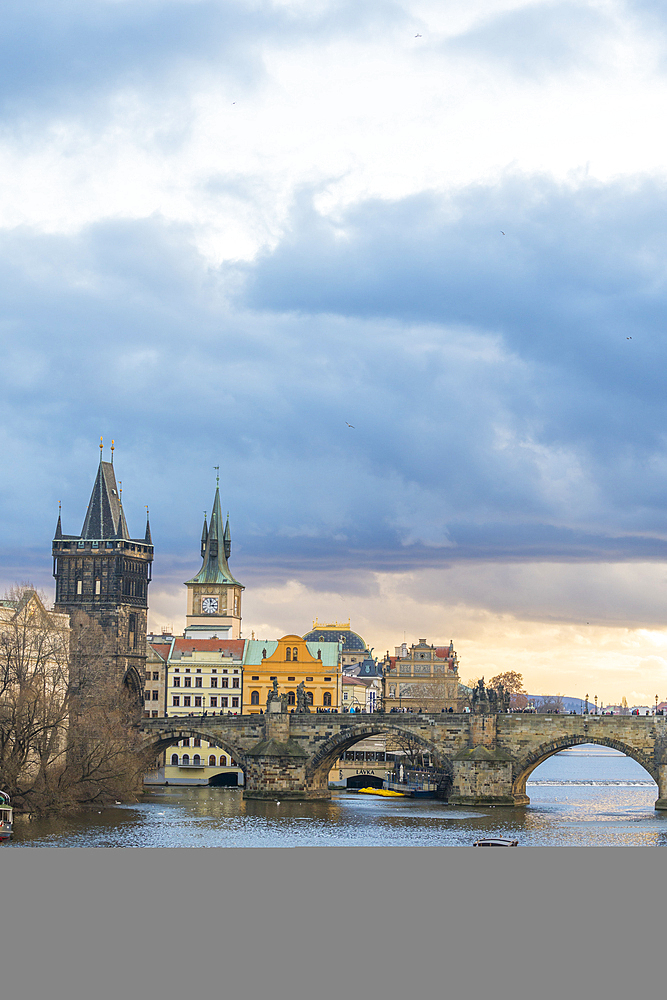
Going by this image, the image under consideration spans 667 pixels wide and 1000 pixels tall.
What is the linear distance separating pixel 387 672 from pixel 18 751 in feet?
377

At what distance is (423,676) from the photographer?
190625 millimetres

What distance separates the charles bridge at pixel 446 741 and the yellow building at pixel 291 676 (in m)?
37.5

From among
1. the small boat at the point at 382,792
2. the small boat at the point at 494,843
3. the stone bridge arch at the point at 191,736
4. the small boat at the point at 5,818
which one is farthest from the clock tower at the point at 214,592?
the small boat at the point at 494,843

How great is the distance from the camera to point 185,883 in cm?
5312

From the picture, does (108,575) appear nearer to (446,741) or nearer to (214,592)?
(214,592)

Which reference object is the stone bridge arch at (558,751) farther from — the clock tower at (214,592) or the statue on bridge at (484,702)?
the clock tower at (214,592)

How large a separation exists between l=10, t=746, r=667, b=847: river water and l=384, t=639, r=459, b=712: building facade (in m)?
68.0

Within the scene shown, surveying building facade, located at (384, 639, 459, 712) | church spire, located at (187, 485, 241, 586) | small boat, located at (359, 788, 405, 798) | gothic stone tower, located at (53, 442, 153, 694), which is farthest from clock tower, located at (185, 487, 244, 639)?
small boat, located at (359, 788, 405, 798)

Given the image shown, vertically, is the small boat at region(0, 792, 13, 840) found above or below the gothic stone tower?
below

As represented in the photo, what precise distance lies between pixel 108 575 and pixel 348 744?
53206 mm

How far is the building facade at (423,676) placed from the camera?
18800cm

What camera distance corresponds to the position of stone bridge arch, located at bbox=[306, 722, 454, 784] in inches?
4245

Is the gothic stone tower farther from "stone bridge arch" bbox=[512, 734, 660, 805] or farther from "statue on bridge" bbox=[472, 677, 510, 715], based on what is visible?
"stone bridge arch" bbox=[512, 734, 660, 805]

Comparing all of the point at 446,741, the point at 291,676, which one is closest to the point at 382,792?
the point at 446,741
